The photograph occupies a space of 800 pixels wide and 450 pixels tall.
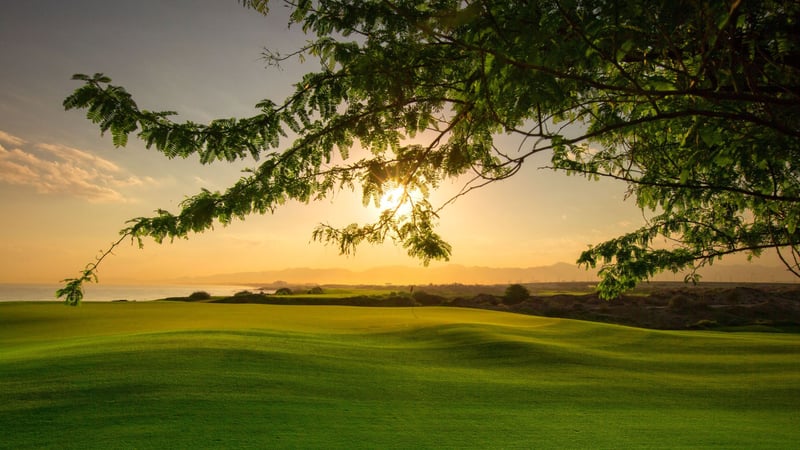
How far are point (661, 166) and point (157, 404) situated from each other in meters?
10.7

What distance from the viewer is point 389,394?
11.0m

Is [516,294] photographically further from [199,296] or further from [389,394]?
[389,394]

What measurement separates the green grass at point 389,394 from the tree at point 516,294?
43.1m

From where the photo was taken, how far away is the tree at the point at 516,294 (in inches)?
2515

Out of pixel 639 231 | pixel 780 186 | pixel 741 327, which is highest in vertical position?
pixel 780 186

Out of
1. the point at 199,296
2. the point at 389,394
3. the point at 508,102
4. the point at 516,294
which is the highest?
the point at 508,102

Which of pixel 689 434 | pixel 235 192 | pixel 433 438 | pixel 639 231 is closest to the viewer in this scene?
pixel 235 192

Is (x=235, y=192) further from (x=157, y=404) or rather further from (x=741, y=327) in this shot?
(x=741, y=327)

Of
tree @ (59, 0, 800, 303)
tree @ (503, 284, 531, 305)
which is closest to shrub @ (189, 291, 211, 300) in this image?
tree @ (503, 284, 531, 305)

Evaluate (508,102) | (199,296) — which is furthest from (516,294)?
(508,102)

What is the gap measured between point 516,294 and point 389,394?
56756mm

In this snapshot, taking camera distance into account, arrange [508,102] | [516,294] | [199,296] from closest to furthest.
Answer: [508,102], [199,296], [516,294]

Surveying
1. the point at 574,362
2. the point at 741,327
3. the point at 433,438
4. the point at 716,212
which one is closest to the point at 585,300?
the point at 741,327

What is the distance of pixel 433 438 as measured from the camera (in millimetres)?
7773
